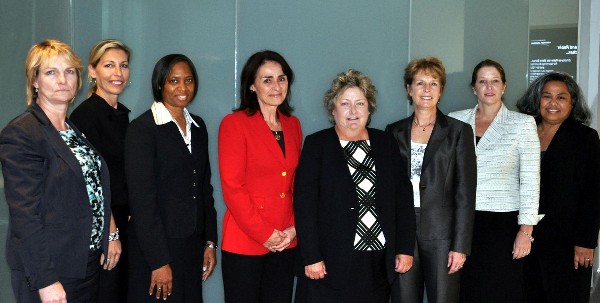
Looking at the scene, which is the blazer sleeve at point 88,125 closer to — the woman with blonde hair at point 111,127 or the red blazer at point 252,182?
the woman with blonde hair at point 111,127

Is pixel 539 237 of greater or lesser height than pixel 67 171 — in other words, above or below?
below

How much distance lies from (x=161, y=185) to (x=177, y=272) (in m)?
0.46

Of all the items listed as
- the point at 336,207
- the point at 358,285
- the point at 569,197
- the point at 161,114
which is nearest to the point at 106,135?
the point at 161,114

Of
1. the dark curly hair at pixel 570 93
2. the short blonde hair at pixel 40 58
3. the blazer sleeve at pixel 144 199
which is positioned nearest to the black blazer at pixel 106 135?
the blazer sleeve at pixel 144 199

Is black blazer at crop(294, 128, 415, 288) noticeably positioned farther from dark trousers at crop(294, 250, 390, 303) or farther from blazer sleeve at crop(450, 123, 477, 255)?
blazer sleeve at crop(450, 123, 477, 255)

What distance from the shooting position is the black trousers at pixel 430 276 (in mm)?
3318

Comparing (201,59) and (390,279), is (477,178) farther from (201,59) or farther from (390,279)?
(201,59)

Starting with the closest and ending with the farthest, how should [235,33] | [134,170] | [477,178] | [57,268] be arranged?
[57,268]
[134,170]
[477,178]
[235,33]

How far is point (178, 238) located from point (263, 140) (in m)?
0.69

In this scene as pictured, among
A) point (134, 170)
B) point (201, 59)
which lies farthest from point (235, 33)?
point (134, 170)

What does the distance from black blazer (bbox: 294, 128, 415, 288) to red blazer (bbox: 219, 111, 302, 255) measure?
17 cm

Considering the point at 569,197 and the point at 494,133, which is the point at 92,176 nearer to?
the point at 494,133

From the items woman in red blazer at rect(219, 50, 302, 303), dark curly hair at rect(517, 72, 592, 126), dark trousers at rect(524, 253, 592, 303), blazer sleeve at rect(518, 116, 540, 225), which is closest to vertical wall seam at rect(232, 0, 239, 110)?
woman in red blazer at rect(219, 50, 302, 303)

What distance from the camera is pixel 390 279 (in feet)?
10.4
